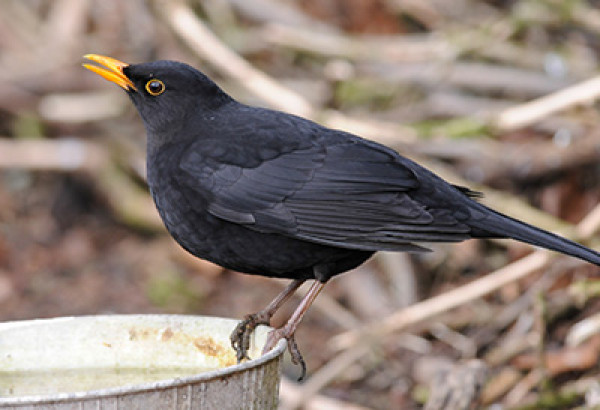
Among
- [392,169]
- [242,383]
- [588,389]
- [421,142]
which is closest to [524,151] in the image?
[421,142]

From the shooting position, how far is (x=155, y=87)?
3.13 meters

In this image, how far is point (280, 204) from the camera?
2.88 meters

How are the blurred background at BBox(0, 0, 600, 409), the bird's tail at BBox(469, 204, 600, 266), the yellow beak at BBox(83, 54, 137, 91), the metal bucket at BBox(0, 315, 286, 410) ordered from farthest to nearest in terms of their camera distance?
1. the blurred background at BBox(0, 0, 600, 409)
2. the yellow beak at BBox(83, 54, 137, 91)
3. the bird's tail at BBox(469, 204, 600, 266)
4. the metal bucket at BBox(0, 315, 286, 410)

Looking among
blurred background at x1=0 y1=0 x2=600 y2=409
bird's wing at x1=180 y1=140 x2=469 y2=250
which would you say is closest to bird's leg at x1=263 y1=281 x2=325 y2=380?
bird's wing at x1=180 y1=140 x2=469 y2=250

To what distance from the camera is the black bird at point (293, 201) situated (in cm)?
281

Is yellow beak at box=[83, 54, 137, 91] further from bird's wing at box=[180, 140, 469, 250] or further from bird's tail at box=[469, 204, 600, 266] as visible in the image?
bird's tail at box=[469, 204, 600, 266]

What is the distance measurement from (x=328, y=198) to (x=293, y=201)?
4.7 inches

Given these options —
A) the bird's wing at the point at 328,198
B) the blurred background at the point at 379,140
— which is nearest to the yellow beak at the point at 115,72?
the bird's wing at the point at 328,198

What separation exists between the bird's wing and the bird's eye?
33cm

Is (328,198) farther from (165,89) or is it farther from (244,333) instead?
(165,89)

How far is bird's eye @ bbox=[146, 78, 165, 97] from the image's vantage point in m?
3.12

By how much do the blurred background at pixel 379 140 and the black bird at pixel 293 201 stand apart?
4.28ft

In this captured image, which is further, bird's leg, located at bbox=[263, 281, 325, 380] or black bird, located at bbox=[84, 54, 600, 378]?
black bird, located at bbox=[84, 54, 600, 378]

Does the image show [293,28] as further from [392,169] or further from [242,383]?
[242,383]
